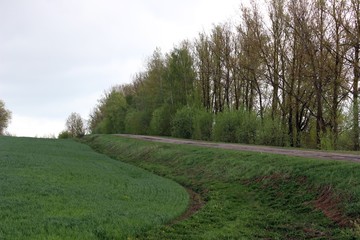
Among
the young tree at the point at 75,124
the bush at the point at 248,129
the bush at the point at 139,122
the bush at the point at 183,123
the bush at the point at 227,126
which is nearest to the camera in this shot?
the bush at the point at 248,129

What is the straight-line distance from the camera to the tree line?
31828 millimetres

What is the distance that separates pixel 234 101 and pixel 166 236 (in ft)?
150

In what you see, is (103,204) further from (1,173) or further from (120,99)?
(120,99)

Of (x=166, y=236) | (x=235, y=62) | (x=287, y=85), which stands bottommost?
(x=166, y=236)

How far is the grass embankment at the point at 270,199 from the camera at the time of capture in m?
10.3

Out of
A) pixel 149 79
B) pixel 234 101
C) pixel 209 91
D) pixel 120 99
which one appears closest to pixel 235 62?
pixel 234 101

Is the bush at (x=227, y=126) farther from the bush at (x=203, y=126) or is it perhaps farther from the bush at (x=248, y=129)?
the bush at (x=203, y=126)

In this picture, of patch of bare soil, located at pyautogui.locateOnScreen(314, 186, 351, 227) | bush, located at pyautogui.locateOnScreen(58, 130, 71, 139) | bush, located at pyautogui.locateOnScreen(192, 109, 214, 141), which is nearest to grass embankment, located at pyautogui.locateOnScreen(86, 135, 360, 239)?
patch of bare soil, located at pyautogui.locateOnScreen(314, 186, 351, 227)

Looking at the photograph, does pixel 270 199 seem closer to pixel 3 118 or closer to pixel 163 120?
pixel 163 120

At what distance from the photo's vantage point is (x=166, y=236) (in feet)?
31.5

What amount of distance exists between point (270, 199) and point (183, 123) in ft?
134

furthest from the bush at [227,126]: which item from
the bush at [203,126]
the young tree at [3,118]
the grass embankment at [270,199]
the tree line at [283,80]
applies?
the young tree at [3,118]

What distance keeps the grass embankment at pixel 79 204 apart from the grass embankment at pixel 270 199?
1.01 metres

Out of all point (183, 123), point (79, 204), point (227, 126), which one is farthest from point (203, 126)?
point (79, 204)
